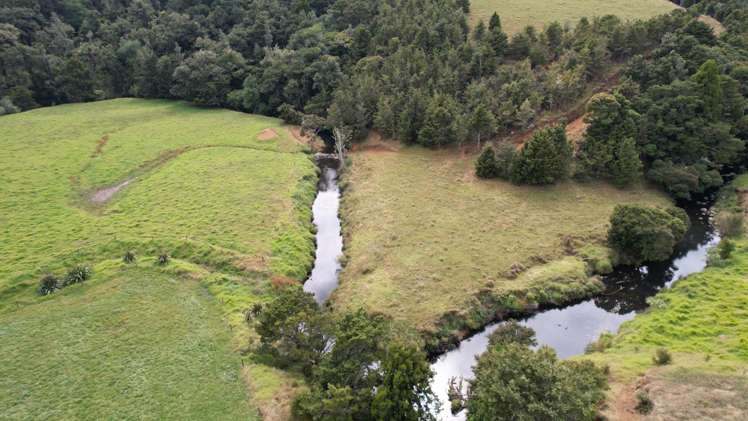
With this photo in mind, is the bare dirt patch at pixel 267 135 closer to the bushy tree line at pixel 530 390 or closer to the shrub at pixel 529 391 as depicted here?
the bushy tree line at pixel 530 390

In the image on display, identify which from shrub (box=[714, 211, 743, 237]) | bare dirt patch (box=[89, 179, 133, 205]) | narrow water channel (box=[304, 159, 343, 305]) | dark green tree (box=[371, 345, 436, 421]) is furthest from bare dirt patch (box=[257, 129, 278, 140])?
shrub (box=[714, 211, 743, 237])

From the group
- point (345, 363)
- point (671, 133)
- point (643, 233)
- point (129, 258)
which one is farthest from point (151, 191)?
point (671, 133)

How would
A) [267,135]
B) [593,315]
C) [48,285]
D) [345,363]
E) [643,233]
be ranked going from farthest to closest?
[267,135]
[643,233]
[48,285]
[593,315]
[345,363]

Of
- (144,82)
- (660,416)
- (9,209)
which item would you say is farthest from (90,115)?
(660,416)

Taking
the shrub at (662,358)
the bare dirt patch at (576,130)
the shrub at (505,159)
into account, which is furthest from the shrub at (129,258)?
the bare dirt patch at (576,130)

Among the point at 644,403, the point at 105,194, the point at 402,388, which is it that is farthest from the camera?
the point at 105,194

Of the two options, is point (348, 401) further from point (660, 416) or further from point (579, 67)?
point (579, 67)

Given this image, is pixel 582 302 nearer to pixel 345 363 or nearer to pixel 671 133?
pixel 345 363
